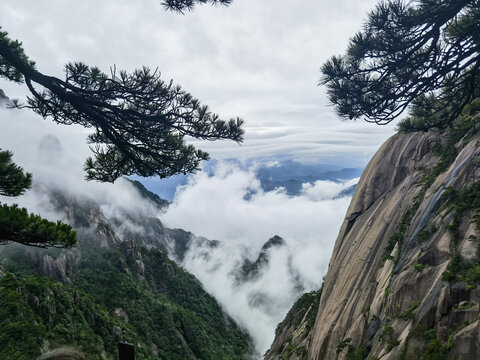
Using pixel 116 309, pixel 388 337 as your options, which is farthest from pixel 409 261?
pixel 116 309

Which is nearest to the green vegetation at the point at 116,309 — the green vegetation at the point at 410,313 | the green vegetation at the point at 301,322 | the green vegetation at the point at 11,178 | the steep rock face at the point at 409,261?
the green vegetation at the point at 301,322

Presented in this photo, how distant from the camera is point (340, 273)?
16781mm

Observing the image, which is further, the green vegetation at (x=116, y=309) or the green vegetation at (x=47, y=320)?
the green vegetation at (x=116, y=309)

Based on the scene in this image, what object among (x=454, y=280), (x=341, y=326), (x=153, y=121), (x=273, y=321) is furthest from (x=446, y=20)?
(x=273, y=321)

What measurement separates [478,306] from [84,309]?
191 ft

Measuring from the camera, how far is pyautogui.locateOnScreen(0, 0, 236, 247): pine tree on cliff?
7.71 metres

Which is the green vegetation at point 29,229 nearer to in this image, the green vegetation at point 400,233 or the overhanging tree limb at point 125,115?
the overhanging tree limb at point 125,115

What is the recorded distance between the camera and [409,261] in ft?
34.1

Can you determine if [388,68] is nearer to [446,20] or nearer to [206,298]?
[446,20]

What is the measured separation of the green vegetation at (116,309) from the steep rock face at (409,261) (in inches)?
513

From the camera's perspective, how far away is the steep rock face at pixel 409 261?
752cm

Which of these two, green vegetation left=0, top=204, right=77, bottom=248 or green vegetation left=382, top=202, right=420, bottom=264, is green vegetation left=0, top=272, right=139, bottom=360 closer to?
green vegetation left=382, top=202, right=420, bottom=264

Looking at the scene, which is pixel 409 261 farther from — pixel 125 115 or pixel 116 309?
pixel 116 309

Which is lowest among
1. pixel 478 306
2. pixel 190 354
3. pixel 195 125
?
pixel 190 354
